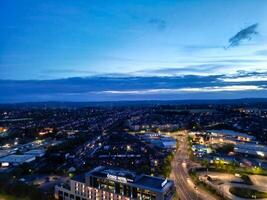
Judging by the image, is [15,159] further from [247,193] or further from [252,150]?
[252,150]

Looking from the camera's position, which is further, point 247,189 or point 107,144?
point 107,144

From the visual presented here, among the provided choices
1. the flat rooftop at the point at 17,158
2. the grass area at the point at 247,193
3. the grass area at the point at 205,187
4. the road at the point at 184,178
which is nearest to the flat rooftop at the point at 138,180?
the road at the point at 184,178

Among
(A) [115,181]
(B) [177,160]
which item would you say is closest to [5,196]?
(A) [115,181]

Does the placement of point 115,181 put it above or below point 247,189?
above

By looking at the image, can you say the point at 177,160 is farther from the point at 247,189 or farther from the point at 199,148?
the point at 247,189

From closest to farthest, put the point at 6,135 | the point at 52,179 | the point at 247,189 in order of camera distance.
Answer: the point at 247,189 → the point at 52,179 → the point at 6,135

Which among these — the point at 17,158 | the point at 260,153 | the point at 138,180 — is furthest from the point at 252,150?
the point at 17,158

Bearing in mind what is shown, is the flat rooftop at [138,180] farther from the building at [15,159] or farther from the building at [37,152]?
the building at [37,152]
